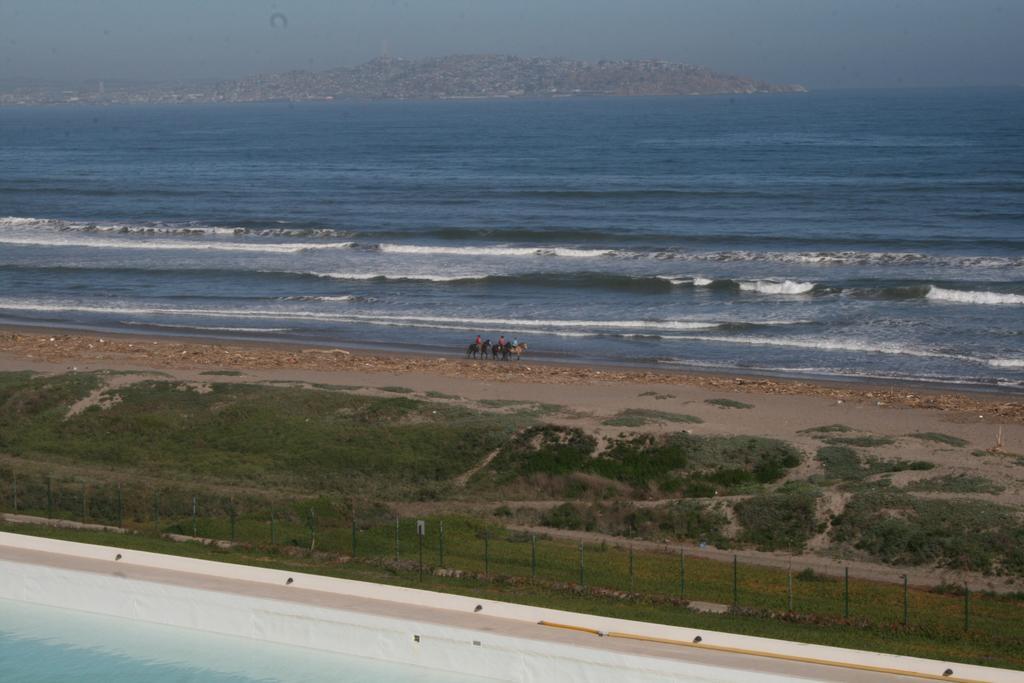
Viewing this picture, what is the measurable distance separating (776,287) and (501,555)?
31168 mm

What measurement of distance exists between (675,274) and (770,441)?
26048mm

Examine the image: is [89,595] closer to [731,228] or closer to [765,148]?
[731,228]

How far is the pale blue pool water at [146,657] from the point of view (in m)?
17.7

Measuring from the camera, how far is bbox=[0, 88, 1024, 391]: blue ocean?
145 feet

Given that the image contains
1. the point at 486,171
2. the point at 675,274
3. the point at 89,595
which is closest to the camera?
the point at 89,595

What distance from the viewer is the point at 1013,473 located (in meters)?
25.9

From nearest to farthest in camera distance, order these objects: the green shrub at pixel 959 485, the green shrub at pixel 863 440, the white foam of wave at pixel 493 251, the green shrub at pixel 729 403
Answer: the green shrub at pixel 959 485 < the green shrub at pixel 863 440 < the green shrub at pixel 729 403 < the white foam of wave at pixel 493 251

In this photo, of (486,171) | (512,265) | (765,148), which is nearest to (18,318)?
(512,265)

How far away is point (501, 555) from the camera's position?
22422 mm

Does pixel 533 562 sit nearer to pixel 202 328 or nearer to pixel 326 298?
pixel 202 328

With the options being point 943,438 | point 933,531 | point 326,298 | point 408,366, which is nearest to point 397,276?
point 326,298

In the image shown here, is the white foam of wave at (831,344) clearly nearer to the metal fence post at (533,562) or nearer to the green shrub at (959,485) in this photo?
the green shrub at (959,485)

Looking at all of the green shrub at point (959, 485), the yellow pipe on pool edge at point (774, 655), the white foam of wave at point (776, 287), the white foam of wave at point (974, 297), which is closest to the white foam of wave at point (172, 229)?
the white foam of wave at point (776, 287)

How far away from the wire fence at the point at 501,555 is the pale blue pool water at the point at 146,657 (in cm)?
345
